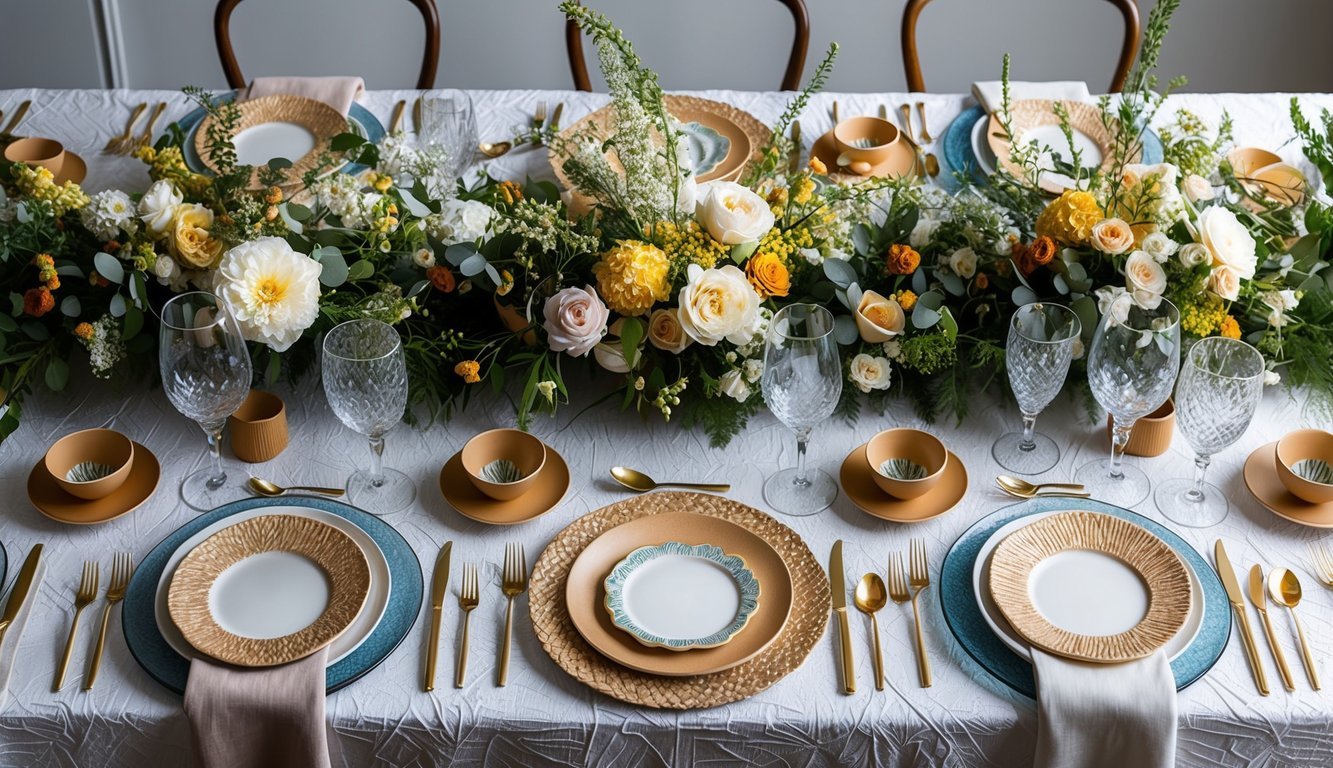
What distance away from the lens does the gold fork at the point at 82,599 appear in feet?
4.17

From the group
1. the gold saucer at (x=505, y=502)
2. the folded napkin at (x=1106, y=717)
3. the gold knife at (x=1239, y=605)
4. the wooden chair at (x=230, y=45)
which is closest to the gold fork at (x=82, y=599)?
the gold saucer at (x=505, y=502)

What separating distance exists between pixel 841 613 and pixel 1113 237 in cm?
62

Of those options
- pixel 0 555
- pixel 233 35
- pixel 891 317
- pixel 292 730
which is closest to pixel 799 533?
pixel 891 317

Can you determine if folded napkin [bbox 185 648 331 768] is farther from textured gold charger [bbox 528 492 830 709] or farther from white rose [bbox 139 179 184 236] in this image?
white rose [bbox 139 179 184 236]

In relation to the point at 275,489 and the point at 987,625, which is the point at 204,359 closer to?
the point at 275,489

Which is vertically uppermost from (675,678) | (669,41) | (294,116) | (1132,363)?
(1132,363)

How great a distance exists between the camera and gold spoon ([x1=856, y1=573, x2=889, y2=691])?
1307 millimetres

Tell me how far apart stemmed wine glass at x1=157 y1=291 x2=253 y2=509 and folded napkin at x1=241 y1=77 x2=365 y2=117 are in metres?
0.91

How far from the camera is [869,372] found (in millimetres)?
1607

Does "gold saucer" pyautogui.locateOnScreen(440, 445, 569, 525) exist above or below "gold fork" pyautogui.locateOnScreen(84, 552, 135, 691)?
above

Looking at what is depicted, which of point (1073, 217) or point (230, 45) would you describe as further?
point (230, 45)

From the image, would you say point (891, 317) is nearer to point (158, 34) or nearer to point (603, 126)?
point (603, 126)

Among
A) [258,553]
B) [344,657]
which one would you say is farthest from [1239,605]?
[258,553]

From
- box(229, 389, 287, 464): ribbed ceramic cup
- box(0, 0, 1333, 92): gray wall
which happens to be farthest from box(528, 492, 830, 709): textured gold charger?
box(0, 0, 1333, 92): gray wall
